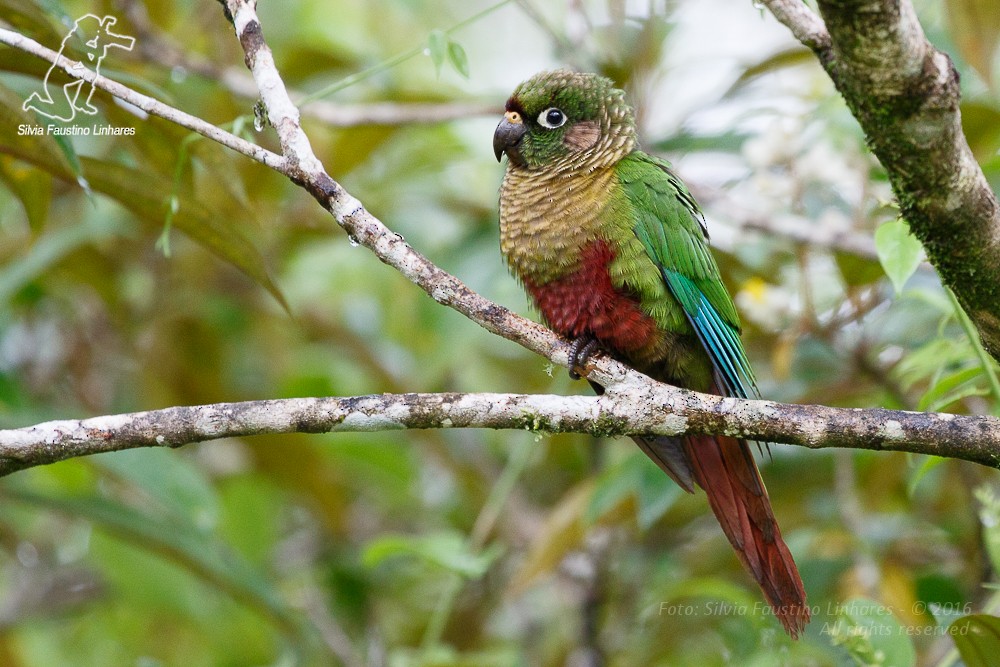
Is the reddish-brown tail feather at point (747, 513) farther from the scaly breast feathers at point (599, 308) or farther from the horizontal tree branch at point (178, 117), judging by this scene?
the horizontal tree branch at point (178, 117)

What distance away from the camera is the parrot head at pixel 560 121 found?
336 centimetres

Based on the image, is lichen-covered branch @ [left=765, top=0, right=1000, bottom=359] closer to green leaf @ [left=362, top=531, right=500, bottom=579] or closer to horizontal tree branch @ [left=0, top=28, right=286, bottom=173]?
horizontal tree branch @ [left=0, top=28, right=286, bottom=173]

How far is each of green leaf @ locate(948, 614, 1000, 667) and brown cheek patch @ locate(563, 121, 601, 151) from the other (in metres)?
1.88

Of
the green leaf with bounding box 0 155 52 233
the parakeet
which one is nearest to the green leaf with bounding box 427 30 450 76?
the parakeet

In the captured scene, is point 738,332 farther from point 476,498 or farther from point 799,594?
point 476,498

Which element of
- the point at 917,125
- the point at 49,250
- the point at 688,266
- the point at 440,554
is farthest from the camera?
the point at 49,250

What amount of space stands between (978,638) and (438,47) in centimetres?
187

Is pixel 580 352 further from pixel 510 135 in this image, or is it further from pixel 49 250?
pixel 49 250

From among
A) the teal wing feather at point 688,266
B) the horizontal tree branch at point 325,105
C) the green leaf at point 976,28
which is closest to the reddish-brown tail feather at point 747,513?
the teal wing feather at point 688,266

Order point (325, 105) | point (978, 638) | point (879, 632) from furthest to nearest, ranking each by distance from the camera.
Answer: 1. point (325, 105)
2. point (879, 632)
3. point (978, 638)

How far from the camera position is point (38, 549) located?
4848 mm

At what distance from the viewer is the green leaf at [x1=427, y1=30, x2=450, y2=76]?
7.94 ft

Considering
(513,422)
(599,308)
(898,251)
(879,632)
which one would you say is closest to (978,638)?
(879,632)

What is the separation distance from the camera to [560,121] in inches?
134
